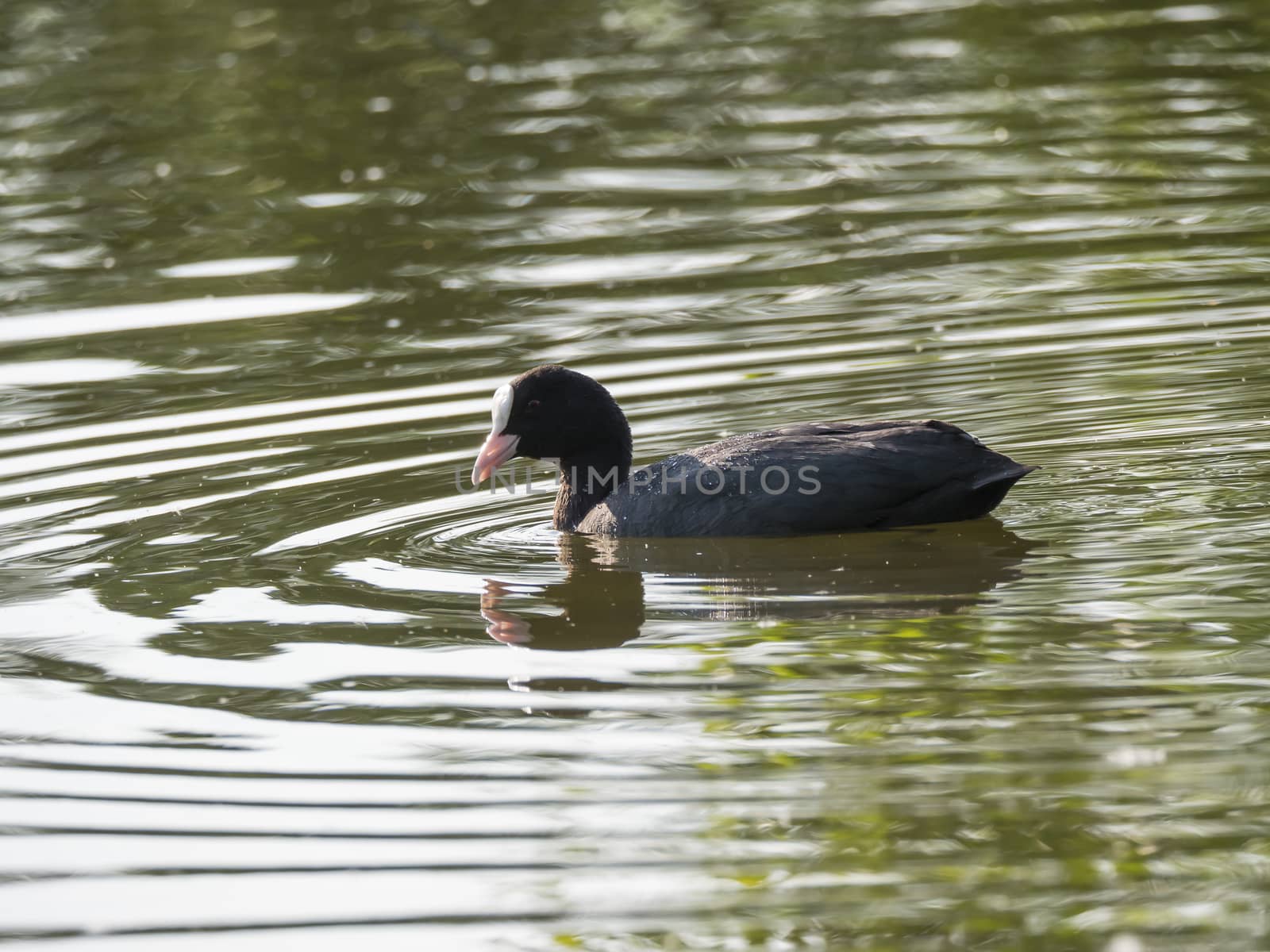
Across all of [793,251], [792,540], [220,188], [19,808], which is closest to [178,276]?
[220,188]

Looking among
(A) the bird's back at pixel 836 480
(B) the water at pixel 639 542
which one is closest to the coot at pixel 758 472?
(A) the bird's back at pixel 836 480

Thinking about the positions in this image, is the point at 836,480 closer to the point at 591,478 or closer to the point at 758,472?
the point at 758,472

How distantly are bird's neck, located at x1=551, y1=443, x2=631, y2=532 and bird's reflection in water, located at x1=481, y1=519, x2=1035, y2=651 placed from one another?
33cm

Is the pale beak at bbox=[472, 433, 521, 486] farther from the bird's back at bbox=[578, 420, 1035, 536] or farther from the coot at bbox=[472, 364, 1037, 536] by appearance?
the bird's back at bbox=[578, 420, 1035, 536]

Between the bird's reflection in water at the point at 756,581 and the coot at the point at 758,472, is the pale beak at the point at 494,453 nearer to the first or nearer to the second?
the coot at the point at 758,472

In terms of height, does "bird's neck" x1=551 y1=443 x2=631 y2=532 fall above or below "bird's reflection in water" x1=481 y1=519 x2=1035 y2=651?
above

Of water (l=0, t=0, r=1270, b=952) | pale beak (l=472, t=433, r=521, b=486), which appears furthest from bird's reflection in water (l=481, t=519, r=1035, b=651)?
pale beak (l=472, t=433, r=521, b=486)

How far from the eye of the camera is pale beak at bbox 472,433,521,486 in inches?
307

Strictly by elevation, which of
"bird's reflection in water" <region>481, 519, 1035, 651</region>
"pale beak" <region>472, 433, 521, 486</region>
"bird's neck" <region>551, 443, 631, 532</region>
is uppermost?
"pale beak" <region>472, 433, 521, 486</region>

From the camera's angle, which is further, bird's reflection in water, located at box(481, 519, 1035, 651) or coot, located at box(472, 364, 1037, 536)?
coot, located at box(472, 364, 1037, 536)

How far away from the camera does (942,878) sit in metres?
4.33

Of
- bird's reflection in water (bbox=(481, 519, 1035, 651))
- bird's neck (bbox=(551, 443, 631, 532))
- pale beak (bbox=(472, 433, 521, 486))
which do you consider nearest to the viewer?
bird's reflection in water (bbox=(481, 519, 1035, 651))

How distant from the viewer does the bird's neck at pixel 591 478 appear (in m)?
8.02

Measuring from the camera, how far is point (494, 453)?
25.8ft
